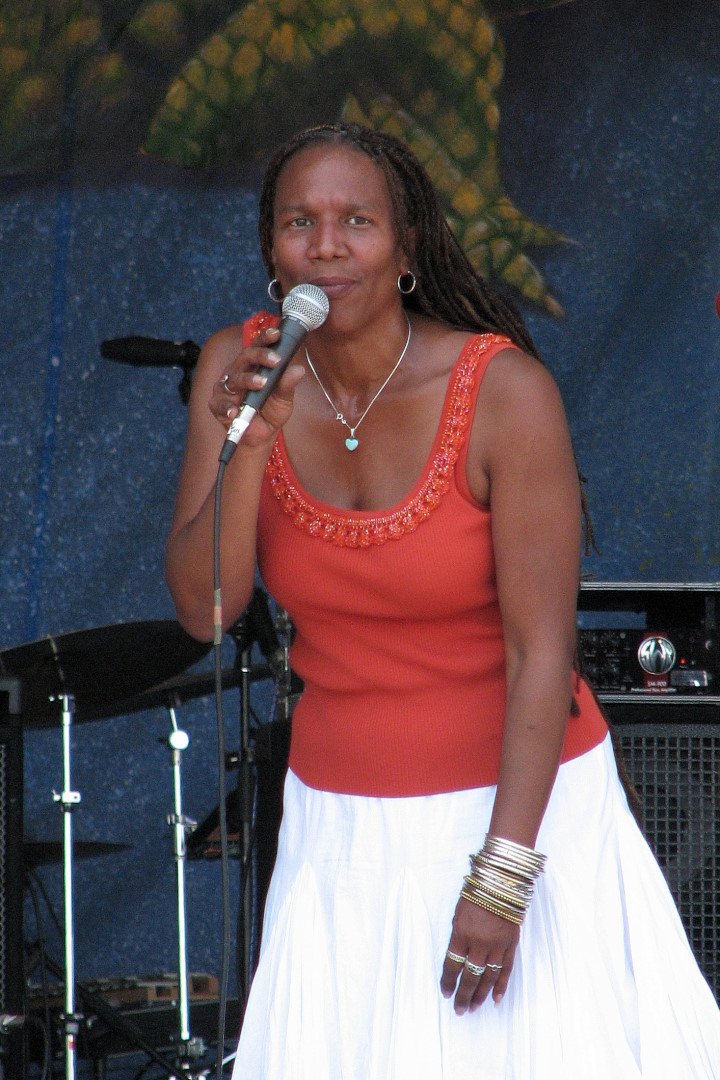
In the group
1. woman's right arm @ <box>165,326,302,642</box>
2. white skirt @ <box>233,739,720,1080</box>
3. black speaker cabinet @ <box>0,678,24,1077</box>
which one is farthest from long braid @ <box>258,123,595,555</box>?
black speaker cabinet @ <box>0,678,24,1077</box>

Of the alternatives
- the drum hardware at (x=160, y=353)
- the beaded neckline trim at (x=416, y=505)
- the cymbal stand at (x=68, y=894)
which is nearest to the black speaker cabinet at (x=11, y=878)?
the cymbal stand at (x=68, y=894)

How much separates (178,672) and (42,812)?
2.96ft

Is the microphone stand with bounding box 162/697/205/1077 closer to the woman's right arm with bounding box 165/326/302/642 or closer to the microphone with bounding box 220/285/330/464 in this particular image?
the woman's right arm with bounding box 165/326/302/642

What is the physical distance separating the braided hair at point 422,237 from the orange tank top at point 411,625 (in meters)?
0.18

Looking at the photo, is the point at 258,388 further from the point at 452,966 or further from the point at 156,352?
the point at 156,352

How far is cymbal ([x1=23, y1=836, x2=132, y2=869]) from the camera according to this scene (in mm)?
3500

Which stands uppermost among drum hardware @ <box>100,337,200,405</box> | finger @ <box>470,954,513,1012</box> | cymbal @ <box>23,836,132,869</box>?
drum hardware @ <box>100,337,200,405</box>

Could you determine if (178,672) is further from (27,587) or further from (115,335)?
(115,335)

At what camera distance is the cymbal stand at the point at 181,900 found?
3.25 m

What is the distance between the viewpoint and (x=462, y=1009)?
1.65 metres

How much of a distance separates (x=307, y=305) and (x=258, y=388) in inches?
5.1

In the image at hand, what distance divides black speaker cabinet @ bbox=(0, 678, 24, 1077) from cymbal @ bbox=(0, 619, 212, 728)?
0.71 ft

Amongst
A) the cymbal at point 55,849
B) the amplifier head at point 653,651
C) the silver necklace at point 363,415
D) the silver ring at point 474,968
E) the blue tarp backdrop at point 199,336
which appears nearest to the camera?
the silver ring at point 474,968

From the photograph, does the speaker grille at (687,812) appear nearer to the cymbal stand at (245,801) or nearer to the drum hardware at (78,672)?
the cymbal stand at (245,801)
